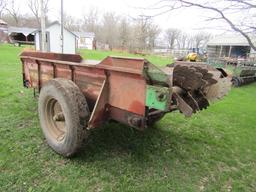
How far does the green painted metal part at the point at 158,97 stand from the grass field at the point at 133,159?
39.2 inches

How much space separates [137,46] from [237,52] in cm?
1881

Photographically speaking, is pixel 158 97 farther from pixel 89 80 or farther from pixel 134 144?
pixel 134 144

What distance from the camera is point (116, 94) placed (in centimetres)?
241

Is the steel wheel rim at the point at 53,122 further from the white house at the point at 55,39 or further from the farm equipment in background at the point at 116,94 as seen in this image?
the white house at the point at 55,39

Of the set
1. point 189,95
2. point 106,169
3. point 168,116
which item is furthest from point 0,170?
point 168,116

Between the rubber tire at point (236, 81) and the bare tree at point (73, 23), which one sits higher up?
the bare tree at point (73, 23)

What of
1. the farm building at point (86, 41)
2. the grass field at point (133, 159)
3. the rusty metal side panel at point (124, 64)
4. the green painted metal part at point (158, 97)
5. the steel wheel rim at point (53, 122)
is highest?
the farm building at point (86, 41)

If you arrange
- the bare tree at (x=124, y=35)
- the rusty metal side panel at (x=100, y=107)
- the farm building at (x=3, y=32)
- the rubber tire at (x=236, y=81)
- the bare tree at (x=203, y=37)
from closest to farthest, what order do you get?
the rusty metal side panel at (x=100, y=107), the bare tree at (x=203, y=37), the rubber tire at (x=236, y=81), the farm building at (x=3, y=32), the bare tree at (x=124, y=35)

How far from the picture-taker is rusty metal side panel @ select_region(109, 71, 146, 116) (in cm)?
218

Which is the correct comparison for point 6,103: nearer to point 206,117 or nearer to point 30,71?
point 30,71

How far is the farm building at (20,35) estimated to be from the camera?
42459 mm

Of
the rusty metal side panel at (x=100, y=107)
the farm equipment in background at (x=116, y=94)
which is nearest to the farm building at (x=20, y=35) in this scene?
the farm equipment in background at (x=116, y=94)

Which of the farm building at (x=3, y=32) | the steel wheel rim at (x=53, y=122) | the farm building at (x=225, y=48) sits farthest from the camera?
the farm building at (x=3, y=32)

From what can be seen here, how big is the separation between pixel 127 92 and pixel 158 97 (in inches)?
14.6
